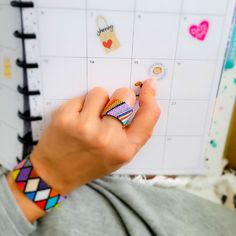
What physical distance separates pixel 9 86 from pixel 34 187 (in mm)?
200

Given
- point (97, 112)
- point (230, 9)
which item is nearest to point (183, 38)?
point (230, 9)

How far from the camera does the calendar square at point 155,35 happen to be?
487 millimetres

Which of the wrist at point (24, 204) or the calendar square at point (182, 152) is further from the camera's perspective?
the calendar square at point (182, 152)

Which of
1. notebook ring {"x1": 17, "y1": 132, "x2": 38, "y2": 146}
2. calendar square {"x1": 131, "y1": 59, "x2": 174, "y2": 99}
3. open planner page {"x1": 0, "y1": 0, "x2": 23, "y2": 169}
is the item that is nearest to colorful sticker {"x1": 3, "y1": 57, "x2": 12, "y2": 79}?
open planner page {"x1": 0, "y1": 0, "x2": 23, "y2": 169}

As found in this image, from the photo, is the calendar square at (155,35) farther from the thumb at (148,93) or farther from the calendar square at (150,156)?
the calendar square at (150,156)

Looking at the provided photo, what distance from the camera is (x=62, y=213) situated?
19.6 inches

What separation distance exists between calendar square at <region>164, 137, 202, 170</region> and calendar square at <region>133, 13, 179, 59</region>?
0.55 ft

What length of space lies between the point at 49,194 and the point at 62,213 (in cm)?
6

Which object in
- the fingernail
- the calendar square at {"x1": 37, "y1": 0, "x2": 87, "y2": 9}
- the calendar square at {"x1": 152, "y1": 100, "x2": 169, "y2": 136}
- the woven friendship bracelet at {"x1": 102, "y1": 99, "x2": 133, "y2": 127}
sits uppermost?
the calendar square at {"x1": 37, "y1": 0, "x2": 87, "y2": 9}

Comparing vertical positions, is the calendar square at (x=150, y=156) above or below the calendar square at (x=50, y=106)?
below

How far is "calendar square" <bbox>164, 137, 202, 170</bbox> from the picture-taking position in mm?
588

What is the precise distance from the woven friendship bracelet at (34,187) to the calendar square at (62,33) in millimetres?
187

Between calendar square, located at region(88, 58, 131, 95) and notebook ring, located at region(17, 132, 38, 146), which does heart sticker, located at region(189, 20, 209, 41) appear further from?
notebook ring, located at region(17, 132, 38, 146)

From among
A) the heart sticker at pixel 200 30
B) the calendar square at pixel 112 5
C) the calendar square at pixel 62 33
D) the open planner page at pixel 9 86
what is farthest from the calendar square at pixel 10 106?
the heart sticker at pixel 200 30
